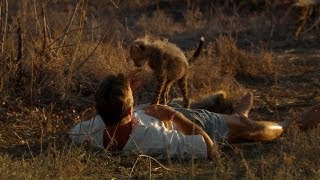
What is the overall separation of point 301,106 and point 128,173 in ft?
10.8

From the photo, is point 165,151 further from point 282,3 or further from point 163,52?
point 282,3

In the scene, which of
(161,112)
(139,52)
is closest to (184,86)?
(139,52)

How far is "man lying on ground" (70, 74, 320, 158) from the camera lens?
6.66 meters

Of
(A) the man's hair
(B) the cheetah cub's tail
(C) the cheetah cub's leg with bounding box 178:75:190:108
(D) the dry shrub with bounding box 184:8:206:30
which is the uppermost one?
(A) the man's hair

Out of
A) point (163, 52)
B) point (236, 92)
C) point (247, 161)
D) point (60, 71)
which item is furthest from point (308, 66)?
point (247, 161)

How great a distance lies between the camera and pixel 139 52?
29.7 ft

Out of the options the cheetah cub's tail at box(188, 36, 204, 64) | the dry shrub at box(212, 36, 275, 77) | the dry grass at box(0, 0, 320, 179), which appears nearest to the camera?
the dry grass at box(0, 0, 320, 179)

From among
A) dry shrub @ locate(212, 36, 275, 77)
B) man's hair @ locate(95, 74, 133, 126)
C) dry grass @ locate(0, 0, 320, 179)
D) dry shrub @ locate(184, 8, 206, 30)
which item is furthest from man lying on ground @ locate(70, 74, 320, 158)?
dry shrub @ locate(184, 8, 206, 30)

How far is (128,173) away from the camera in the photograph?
20.9ft

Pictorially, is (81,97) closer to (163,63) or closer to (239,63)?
(163,63)

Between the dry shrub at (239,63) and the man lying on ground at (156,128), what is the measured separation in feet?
11.3

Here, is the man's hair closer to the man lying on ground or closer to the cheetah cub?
the man lying on ground

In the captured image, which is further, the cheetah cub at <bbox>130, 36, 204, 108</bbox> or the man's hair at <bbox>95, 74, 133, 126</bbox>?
the cheetah cub at <bbox>130, 36, 204, 108</bbox>

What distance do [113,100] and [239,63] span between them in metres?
4.62
